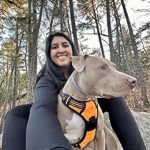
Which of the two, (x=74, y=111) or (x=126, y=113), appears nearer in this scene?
(x=74, y=111)

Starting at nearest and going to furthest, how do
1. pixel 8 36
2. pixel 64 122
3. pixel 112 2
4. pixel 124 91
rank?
pixel 124 91 < pixel 64 122 < pixel 8 36 < pixel 112 2

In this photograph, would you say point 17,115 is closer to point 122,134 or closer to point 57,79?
point 57,79

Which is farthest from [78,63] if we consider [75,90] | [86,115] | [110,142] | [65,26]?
[65,26]

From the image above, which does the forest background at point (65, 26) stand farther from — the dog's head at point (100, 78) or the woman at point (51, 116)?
the dog's head at point (100, 78)

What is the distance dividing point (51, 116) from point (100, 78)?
537 millimetres

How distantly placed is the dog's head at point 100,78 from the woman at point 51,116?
1.15ft

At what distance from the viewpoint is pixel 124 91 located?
5.22 ft

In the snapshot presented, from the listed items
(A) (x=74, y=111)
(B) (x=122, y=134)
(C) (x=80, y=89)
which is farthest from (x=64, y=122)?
(B) (x=122, y=134)

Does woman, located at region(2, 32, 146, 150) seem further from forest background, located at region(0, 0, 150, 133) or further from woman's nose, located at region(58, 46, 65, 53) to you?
forest background, located at region(0, 0, 150, 133)

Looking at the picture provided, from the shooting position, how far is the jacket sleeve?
1318mm

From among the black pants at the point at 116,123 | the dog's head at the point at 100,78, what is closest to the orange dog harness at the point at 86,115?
the dog's head at the point at 100,78

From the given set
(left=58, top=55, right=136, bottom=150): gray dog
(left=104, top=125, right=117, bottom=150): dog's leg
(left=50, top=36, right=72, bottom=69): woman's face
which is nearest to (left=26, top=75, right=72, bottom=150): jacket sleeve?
(left=58, top=55, right=136, bottom=150): gray dog

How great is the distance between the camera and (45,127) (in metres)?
1.44

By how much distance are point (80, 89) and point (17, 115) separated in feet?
2.31
